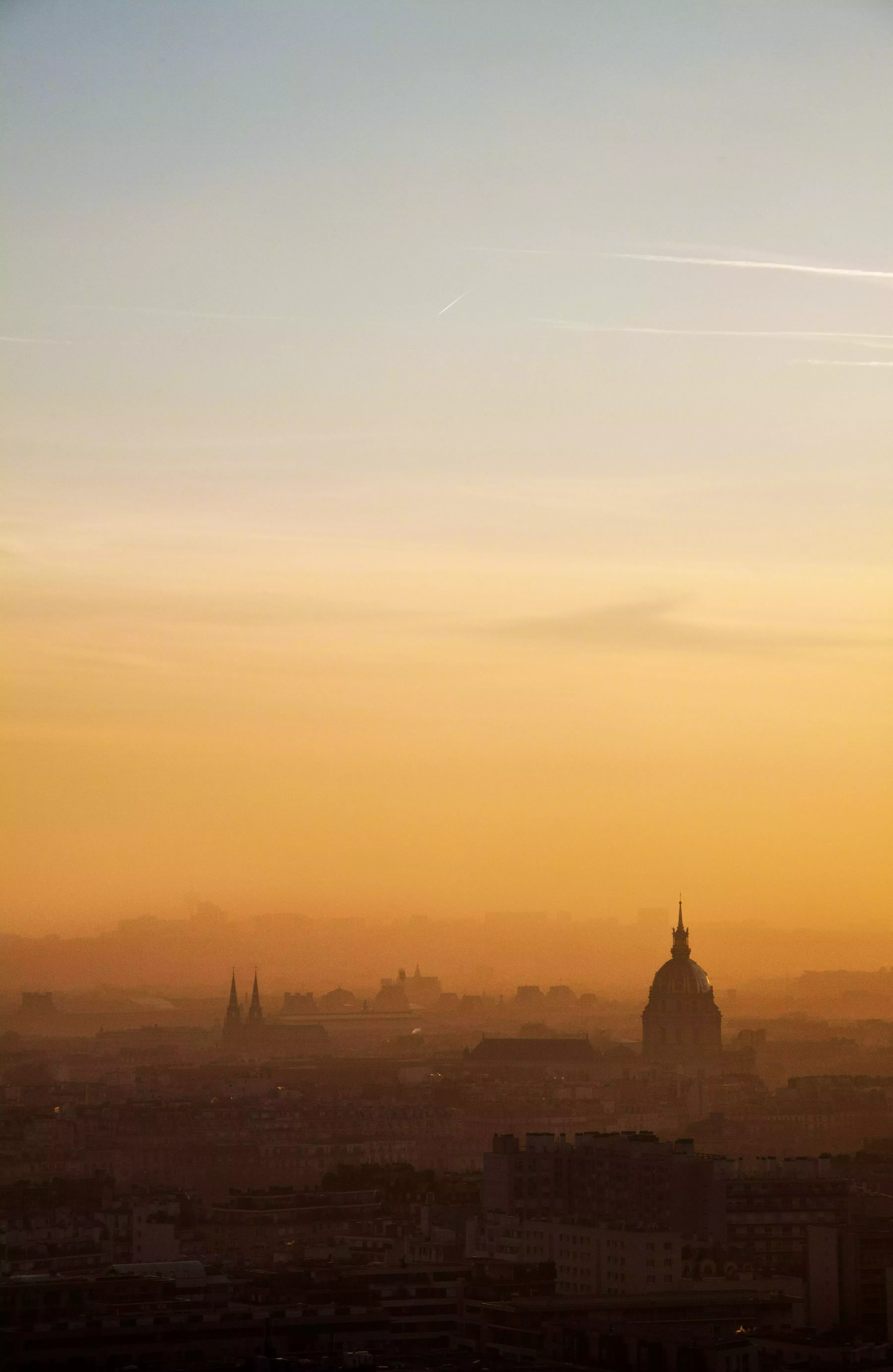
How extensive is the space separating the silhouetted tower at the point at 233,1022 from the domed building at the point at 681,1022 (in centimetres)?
514

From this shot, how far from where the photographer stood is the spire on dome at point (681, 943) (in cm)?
2189

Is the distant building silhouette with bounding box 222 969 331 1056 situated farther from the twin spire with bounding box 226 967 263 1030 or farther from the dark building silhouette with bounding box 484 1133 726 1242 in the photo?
the dark building silhouette with bounding box 484 1133 726 1242

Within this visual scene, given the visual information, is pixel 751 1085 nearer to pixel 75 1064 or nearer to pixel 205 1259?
pixel 75 1064

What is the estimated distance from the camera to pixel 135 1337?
10.4 m

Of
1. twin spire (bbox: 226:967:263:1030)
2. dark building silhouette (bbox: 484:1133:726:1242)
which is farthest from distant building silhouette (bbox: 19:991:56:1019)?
dark building silhouette (bbox: 484:1133:726:1242)

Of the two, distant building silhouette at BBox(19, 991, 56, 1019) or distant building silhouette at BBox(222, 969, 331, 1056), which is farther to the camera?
distant building silhouette at BBox(222, 969, 331, 1056)

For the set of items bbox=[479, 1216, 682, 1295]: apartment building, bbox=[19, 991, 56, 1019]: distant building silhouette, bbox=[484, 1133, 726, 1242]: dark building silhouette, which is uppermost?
bbox=[19, 991, 56, 1019]: distant building silhouette

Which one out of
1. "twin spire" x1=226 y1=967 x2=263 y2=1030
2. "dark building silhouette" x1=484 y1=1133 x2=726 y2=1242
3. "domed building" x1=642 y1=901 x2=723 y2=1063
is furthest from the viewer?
"domed building" x1=642 y1=901 x2=723 y2=1063

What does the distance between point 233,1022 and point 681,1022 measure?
6.67 meters

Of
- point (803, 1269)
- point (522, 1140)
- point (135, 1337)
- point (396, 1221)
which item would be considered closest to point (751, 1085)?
point (522, 1140)

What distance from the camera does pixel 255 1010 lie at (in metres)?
32.2

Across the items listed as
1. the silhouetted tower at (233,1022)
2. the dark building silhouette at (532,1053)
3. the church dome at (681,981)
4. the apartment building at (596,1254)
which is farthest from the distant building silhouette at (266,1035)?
the apartment building at (596,1254)

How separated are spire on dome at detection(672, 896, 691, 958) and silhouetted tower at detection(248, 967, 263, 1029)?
4.32m

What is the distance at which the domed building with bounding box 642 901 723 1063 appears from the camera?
3478 centimetres
